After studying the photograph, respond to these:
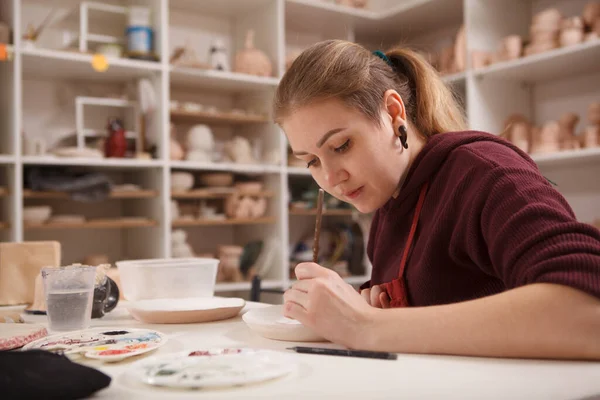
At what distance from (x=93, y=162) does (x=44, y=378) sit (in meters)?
2.31

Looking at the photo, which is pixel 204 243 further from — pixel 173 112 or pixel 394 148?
pixel 394 148

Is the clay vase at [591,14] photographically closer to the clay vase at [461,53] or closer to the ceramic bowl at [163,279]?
the clay vase at [461,53]

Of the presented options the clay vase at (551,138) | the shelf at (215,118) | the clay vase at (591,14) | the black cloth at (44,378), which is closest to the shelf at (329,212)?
the shelf at (215,118)

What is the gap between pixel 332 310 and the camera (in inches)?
31.5

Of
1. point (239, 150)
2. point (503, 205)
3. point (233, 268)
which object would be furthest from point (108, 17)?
point (503, 205)

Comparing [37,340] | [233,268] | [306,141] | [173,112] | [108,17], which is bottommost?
[233,268]

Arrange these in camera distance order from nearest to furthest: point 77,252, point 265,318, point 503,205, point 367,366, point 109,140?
point 367,366, point 503,205, point 265,318, point 109,140, point 77,252

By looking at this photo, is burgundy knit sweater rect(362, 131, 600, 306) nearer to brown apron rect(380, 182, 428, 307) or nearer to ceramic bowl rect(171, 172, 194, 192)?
brown apron rect(380, 182, 428, 307)

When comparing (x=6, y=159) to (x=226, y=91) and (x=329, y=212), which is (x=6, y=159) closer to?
(x=226, y=91)

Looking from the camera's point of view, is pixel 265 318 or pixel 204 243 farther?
pixel 204 243

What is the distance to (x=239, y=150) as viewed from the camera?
10.5 ft

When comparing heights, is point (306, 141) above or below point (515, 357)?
above

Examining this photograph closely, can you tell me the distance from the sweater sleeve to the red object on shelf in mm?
2309

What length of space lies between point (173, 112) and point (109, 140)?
0.34 metres
